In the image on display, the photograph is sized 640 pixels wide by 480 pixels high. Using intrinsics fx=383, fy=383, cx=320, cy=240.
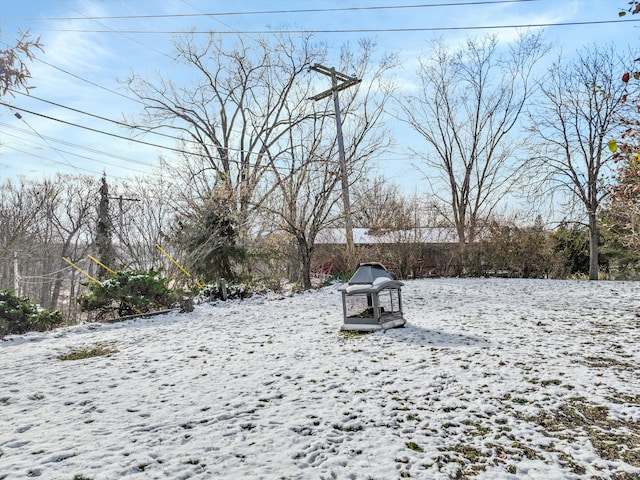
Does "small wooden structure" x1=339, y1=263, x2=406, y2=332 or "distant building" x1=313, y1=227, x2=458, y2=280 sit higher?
"distant building" x1=313, y1=227, x2=458, y2=280

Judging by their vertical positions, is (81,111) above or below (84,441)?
above

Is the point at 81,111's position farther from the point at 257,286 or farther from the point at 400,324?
the point at 400,324

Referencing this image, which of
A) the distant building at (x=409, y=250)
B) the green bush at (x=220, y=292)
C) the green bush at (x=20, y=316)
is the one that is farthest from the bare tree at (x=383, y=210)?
the green bush at (x=20, y=316)

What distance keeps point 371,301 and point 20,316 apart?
636 cm

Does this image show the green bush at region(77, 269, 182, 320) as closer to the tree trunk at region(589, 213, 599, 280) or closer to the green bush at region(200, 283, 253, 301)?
the green bush at region(200, 283, 253, 301)

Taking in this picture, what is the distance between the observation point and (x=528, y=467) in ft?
7.93

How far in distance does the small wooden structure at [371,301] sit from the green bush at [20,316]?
5.78m

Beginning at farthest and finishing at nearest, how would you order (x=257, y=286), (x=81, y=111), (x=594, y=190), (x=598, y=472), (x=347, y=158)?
(x=347, y=158), (x=594, y=190), (x=257, y=286), (x=81, y=111), (x=598, y=472)

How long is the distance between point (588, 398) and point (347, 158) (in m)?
11.9

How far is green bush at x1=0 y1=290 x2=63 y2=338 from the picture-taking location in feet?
22.2

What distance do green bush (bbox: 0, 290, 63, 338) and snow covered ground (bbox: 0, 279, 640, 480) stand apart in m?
0.70

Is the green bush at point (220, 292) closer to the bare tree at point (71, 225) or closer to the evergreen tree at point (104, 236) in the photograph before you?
the evergreen tree at point (104, 236)

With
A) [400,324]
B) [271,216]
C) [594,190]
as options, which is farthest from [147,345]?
[594,190]

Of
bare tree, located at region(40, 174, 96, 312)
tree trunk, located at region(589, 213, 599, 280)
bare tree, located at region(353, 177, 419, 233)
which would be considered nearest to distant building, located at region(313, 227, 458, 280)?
bare tree, located at region(353, 177, 419, 233)
